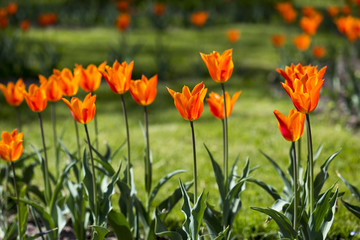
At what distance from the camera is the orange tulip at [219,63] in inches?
68.9

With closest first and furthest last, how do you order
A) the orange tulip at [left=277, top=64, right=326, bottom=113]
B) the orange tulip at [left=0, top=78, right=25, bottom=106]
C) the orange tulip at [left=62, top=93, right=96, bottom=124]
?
1. the orange tulip at [left=277, top=64, right=326, bottom=113]
2. the orange tulip at [left=62, top=93, right=96, bottom=124]
3. the orange tulip at [left=0, top=78, right=25, bottom=106]

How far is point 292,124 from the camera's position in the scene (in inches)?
60.9

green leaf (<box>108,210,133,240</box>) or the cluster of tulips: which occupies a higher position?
the cluster of tulips

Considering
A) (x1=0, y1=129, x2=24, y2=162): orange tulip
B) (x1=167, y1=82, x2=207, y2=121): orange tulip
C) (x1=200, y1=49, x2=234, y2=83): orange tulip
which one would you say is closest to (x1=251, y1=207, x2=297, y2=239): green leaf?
(x1=167, y1=82, x2=207, y2=121): orange tulip

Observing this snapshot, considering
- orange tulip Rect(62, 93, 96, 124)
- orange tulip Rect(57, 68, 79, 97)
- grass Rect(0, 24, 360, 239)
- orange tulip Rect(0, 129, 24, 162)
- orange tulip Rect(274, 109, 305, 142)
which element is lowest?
grass Rect(0, 24, 360, 239)

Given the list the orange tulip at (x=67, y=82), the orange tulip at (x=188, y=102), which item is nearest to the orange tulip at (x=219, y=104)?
the orange tulip at (x=188, y=102)

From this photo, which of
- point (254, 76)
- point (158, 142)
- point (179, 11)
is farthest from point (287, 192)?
point (179, 11)

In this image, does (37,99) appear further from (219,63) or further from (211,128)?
(211,128)

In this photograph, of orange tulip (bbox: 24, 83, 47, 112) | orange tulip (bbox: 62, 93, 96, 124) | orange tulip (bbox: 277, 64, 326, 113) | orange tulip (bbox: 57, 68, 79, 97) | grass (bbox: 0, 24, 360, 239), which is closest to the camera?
orange tulip (bbox: 277, 64, 326, 113)

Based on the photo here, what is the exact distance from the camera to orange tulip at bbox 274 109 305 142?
1538mm

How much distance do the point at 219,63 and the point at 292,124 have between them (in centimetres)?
38

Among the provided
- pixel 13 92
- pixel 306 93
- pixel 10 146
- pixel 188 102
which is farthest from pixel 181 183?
pixel 13 92

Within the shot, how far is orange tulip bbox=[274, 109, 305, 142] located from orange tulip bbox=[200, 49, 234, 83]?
0.32 m

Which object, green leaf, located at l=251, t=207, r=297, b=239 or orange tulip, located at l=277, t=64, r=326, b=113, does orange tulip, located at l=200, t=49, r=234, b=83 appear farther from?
green leaf, located at l=251, t=207, r=297, b=239
